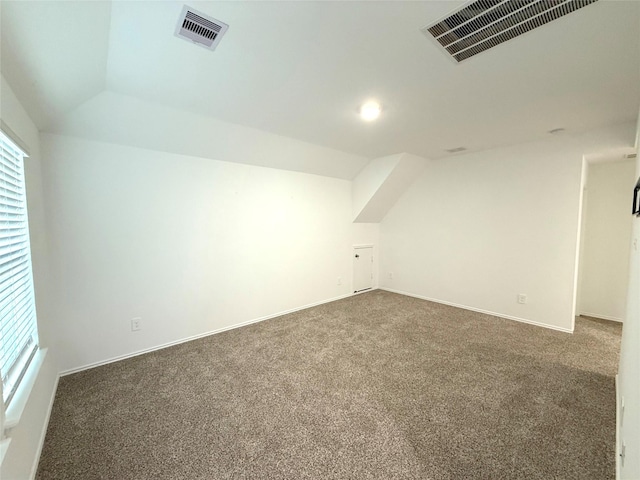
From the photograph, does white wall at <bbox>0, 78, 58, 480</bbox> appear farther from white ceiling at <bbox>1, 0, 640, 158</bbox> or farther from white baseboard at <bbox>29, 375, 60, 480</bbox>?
white ceiling at <bbox>1, 0, 640, 158</bbox>

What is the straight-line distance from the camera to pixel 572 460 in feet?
5.01

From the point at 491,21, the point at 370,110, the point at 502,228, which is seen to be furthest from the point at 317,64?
the point at 502,228

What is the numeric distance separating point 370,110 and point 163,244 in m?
2.60

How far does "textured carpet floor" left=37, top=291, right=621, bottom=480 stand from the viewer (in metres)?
1.50

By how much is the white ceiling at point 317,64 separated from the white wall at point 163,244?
1.92 ft

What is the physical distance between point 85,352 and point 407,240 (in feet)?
15.6

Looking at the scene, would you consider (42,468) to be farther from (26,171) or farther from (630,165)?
(630,165)

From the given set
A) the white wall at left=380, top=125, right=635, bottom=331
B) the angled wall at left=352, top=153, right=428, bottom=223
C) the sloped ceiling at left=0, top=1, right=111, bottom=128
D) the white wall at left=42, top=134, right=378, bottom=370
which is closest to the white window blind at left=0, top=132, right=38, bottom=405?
the sloped ceiling at left=0, top=1, right=111, bottom=128

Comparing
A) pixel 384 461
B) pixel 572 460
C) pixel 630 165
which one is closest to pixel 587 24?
pixel 572 460

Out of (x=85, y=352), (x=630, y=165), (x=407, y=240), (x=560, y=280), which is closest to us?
(x=85, y=352)

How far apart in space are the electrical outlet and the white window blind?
33.3 inches

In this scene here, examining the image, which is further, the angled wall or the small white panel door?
the small white panel door

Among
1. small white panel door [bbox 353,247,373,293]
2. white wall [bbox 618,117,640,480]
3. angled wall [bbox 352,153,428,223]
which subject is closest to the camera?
white wall [bbox 618,117,640,480]

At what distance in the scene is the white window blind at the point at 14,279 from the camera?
140cm
